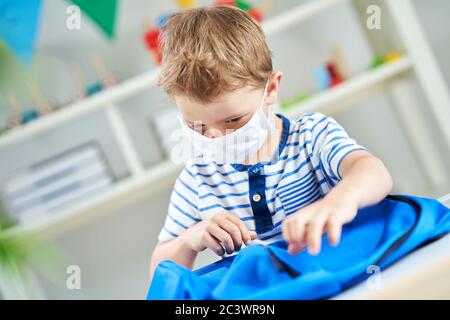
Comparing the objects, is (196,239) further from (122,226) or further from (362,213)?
(122,226)

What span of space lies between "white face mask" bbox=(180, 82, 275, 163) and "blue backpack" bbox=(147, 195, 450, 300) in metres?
0.25

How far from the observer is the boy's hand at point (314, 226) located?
49cm

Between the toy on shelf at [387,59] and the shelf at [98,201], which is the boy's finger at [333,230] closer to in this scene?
the shelf at [98,201]

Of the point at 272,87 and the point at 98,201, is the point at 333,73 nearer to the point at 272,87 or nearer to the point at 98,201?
the point at 98,201

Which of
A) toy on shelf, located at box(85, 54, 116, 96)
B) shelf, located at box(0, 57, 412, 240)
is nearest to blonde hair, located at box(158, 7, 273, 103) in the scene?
shelf, located at box(0, 57, 412, 240)

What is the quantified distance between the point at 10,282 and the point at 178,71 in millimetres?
1587

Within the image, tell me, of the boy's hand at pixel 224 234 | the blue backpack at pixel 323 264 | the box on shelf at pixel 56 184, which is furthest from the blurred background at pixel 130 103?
the blue backpack at pixel 323 264

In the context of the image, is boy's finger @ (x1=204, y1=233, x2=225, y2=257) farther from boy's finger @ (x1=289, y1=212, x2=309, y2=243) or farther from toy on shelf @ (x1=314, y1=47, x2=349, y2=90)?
toy on shelf @ (x1=314, y1=47, x2=349, y2=90)

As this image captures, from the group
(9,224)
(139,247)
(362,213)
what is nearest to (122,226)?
(139,247)

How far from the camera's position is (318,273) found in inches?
18.6

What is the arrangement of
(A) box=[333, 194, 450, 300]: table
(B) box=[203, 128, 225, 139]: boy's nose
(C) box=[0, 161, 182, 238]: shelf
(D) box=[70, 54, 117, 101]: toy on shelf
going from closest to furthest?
(A) box=[333, 194, 450, 300]: table → (B) box=[203, 128, 225, 139]: boy's nose → (C) box=[0, 161, 182, 238]: shelf → (D) box=[70, 54, 117, 101]: toy on shelf

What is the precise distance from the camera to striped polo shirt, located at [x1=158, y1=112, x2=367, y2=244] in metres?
0.81
